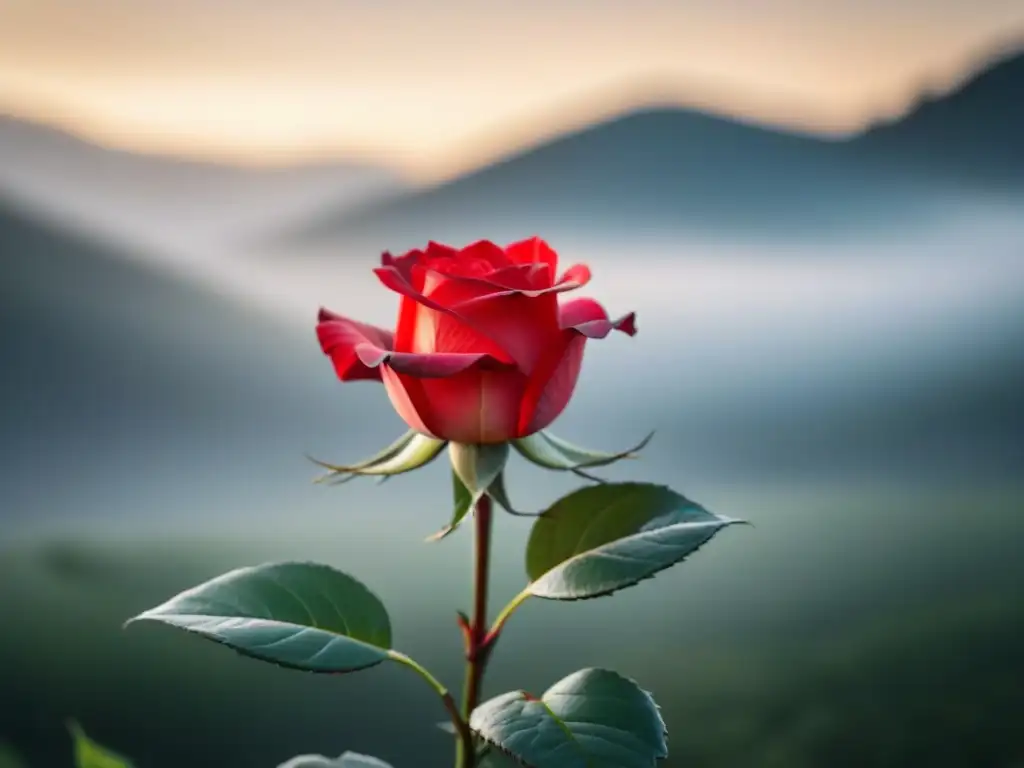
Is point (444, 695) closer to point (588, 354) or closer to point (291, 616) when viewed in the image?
point (291, 616)

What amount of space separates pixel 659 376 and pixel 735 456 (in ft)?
0.33

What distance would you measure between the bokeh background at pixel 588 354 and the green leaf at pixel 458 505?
429 millimetres

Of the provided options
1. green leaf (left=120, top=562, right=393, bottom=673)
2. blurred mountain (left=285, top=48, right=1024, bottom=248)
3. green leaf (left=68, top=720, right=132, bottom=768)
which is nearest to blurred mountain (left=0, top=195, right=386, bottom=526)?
blurred mountain (left=285, top=48, right=1024, bottom=248)

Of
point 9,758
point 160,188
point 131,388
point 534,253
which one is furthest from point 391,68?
point 9,758

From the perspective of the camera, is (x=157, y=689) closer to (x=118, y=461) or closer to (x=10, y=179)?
(x=118, y=461)

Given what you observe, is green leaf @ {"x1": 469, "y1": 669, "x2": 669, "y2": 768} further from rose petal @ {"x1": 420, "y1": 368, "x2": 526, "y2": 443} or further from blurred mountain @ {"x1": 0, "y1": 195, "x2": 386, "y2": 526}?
blurred mountain @ {"x1": 0, "y1": 195, "x2": 386, "y2": 526}

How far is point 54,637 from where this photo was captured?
891 millimetres

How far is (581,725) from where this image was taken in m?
0.37

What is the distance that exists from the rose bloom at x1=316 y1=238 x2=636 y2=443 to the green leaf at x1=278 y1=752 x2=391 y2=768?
0.15 m

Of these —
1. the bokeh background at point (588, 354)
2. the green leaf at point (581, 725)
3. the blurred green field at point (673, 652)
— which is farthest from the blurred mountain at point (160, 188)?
the green leaf at point (581, 725)

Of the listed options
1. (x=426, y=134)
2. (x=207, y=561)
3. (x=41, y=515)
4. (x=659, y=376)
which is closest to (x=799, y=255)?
(x=659, y=376)

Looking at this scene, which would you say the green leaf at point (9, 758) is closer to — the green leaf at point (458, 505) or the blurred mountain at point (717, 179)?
the blurred mountain at point (717, 179)

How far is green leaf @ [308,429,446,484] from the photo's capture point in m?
0.42

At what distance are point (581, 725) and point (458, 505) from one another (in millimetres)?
97
